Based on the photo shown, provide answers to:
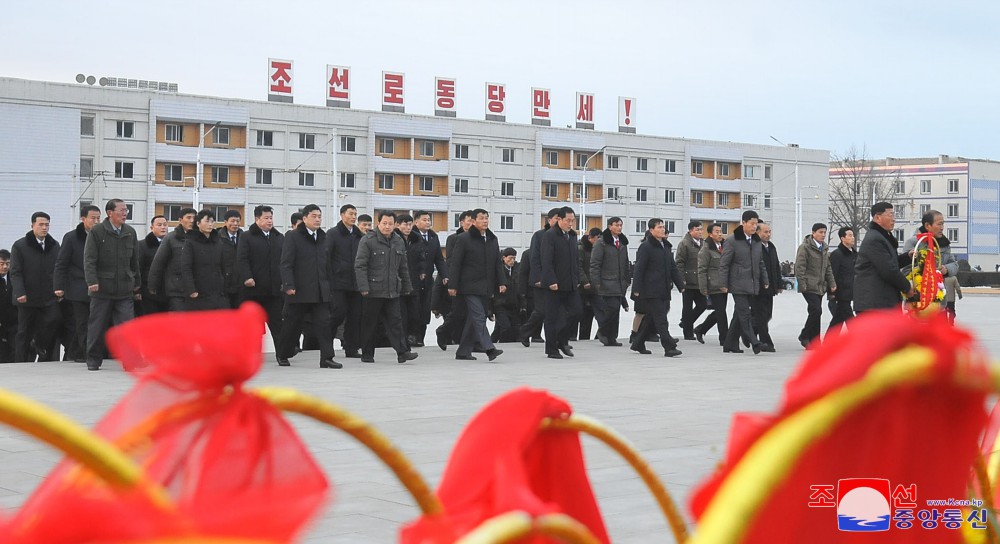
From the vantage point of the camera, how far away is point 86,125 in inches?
2643

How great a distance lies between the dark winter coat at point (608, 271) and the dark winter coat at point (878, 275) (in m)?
6.93

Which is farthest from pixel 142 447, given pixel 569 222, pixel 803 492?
pixel 569 222

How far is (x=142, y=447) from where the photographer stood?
1433mm

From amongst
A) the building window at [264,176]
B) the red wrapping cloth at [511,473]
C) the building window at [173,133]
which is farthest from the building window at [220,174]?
the red wrapping cloth at [511,473]

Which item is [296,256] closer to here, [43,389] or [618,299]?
[43,389]

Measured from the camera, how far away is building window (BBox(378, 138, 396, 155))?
249ft

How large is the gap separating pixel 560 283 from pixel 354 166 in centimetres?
6021

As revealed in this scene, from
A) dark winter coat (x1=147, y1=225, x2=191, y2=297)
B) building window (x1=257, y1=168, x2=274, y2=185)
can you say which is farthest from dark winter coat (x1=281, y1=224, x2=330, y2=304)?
building window (x1=257, y1=168, x2=274, y2=185)

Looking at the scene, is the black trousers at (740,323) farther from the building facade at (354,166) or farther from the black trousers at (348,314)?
the building facade at (354,166)

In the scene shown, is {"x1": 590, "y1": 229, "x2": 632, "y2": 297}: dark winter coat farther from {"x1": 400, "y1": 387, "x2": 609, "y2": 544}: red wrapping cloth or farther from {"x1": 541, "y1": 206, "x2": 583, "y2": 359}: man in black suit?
{"x1": 400, "y1": 387, "x2": 609, "y2": 544}: red wrapping cloth

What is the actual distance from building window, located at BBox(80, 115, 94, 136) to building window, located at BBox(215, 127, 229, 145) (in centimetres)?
692

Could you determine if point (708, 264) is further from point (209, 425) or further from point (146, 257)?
point (209, 425)

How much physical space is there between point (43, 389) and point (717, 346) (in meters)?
9.75

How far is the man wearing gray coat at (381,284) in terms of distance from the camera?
45.8 feet
